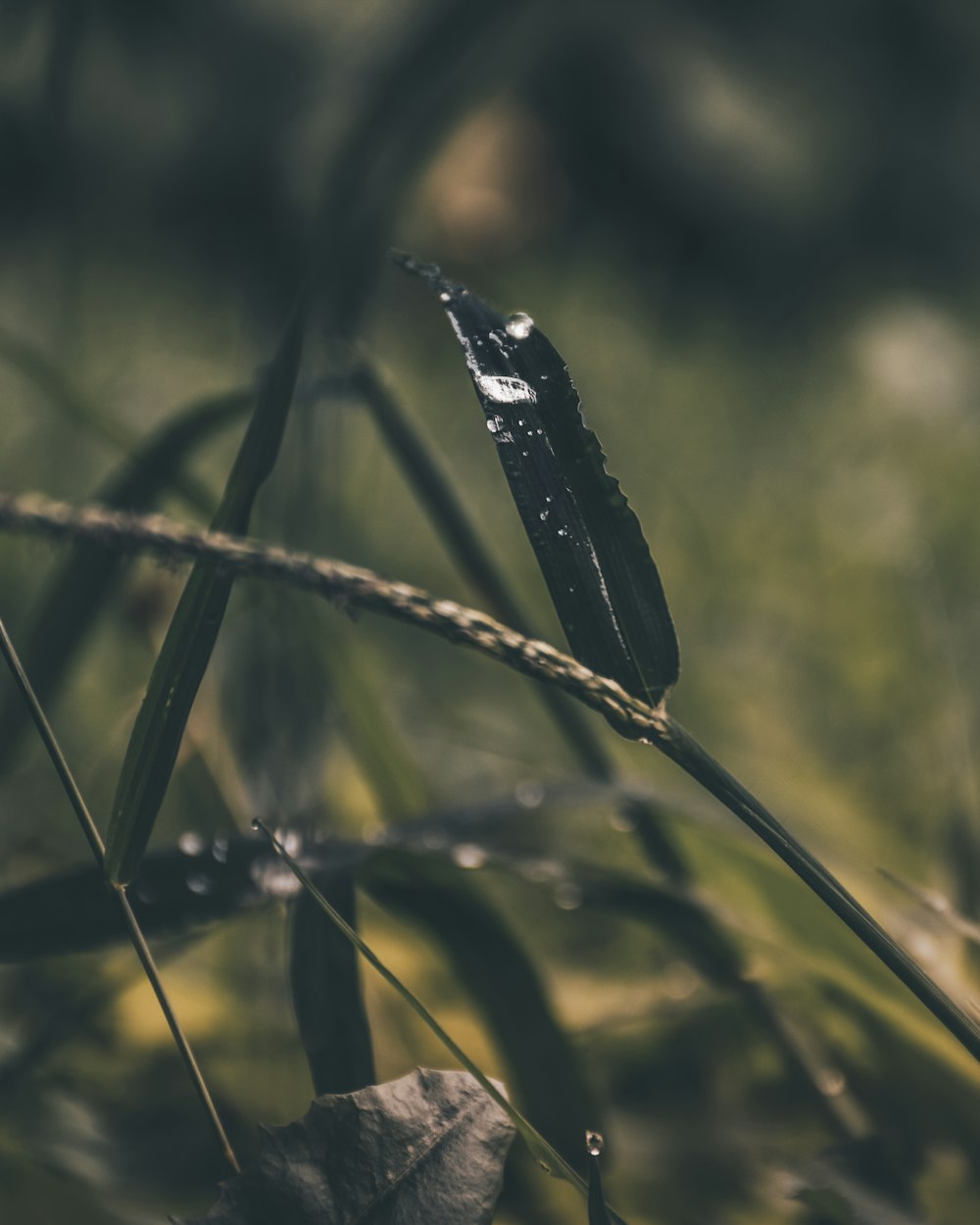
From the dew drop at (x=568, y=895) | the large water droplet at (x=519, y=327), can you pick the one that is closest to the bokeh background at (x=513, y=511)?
the dew drop at (x=568, y=895)

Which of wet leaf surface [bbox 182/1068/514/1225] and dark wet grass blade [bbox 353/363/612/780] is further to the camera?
dark wet grass blade [bbox 353/363/612/780]

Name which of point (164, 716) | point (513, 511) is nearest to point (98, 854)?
point (164, 716)

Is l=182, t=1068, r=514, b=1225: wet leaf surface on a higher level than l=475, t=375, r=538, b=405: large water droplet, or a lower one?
lower

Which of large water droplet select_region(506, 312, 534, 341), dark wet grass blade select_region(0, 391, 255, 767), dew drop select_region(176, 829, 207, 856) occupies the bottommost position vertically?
dew drop select_region(176, 829, 207, 856)

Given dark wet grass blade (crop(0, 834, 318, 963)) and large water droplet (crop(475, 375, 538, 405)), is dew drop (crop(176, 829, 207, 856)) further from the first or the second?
large water droplet (crop(475, 375, 538, 405))

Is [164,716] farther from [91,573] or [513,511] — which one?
[513,511]

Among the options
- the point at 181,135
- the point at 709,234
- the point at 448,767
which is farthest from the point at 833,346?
the point at 181,135

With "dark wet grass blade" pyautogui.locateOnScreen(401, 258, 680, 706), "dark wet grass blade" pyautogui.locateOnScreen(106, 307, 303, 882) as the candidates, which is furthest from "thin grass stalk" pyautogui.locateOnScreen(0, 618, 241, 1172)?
"dark wet grass blade" pyautogui.locateOnScreen(401, 258, 680, 706)
